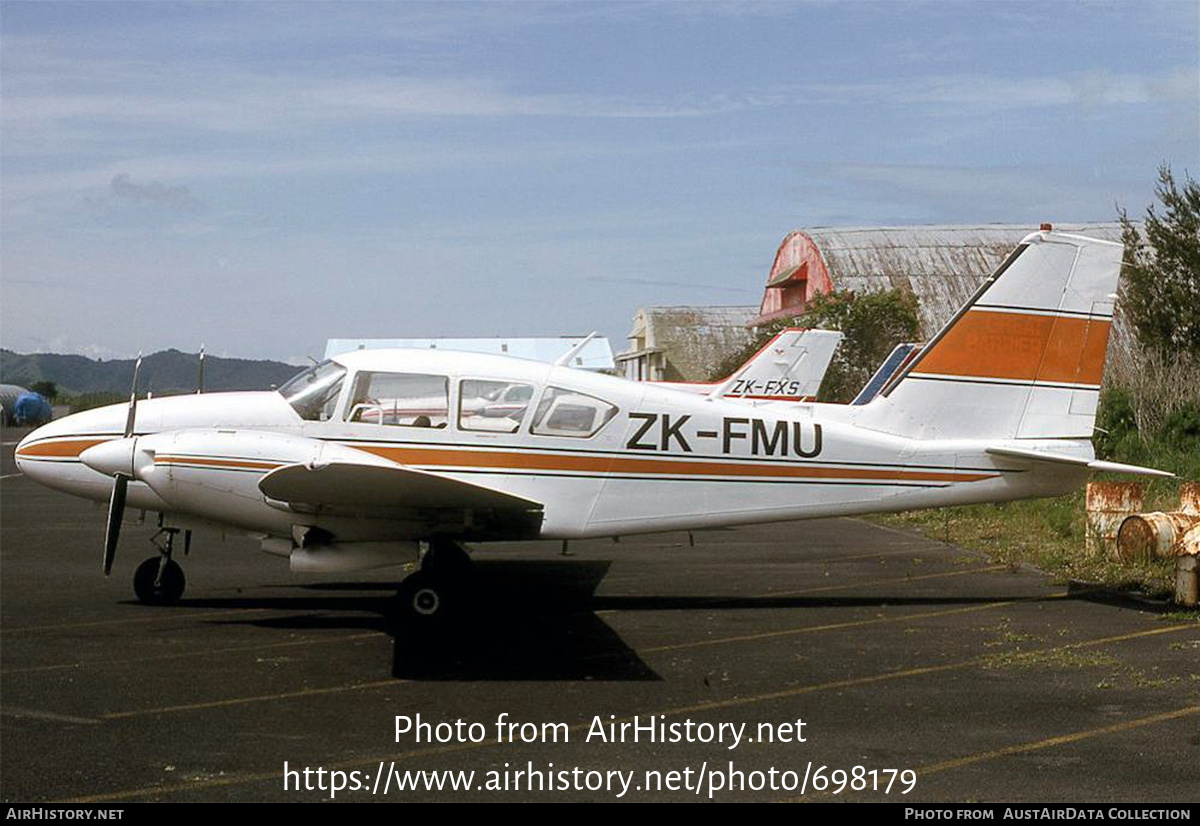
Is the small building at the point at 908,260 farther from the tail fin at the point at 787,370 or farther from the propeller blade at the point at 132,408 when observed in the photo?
the propeller blade at the point at 132,408

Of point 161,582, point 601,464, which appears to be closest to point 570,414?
point 601,464

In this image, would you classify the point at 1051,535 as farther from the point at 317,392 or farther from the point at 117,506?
the point at 117,506

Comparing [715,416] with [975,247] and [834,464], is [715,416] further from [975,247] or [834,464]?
[975,247]

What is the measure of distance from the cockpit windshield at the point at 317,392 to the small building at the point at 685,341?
50.3m

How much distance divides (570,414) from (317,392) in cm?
217

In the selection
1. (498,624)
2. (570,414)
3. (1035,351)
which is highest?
(1035,351)

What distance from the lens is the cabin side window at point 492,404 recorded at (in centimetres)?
1055

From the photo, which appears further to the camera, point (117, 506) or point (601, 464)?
point (601, 464)

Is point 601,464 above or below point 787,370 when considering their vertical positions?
below

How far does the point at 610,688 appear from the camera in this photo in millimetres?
8031

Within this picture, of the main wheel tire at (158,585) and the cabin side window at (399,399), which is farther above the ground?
the cabin side window at (399,399)

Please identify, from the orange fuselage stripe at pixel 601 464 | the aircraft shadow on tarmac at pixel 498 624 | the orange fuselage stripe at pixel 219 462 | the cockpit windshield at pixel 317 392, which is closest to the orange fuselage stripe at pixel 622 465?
the orange fuselage stripe at pixel 601 464

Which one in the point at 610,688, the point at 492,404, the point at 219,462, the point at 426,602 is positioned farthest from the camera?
the point at 492,404

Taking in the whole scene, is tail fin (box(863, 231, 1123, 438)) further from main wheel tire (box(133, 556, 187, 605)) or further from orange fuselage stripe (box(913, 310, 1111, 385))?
main wheel tire (box(133, 556, 187, 605))
